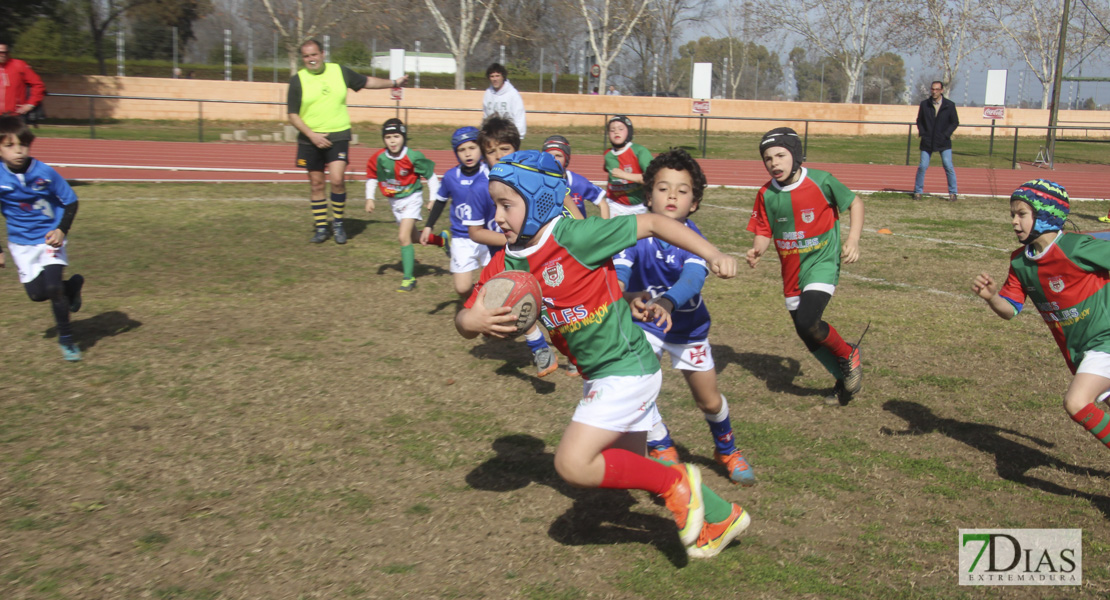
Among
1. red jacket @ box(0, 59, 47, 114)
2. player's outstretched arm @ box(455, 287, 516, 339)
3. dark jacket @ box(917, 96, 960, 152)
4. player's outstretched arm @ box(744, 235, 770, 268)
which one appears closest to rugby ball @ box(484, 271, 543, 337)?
player's outstretched arm @ box(455, 287, 516, 339)

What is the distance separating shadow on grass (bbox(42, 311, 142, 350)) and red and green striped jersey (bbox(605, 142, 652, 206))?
16.2 ft

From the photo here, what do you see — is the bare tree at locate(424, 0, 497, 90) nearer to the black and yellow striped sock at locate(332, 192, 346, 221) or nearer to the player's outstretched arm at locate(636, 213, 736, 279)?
the black and yellow striped sock at locate(332, 192, 346, 221)

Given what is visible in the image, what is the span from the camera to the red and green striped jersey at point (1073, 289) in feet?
15.6

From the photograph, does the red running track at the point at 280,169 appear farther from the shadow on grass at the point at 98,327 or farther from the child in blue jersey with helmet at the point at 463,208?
the child in blue jersey with helmet at the point at 463,208

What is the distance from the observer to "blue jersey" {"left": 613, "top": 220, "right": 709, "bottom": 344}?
16.0 ft

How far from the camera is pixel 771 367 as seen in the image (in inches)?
283

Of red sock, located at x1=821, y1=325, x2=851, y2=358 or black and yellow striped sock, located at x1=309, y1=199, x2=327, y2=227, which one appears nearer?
red sock, located at x1=821, y1=325, x2=851, y2=358

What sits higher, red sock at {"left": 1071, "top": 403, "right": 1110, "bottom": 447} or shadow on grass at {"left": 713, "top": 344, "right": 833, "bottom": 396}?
red sock at {"left": 1071, "top": 403, "right": 1110, "bottom": 447}

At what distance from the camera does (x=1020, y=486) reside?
16.3 ft

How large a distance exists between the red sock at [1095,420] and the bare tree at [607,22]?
142 ft

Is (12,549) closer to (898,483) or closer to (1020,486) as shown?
(898,483)

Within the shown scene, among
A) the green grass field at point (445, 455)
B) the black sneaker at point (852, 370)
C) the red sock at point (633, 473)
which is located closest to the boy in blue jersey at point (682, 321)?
→ the green grass field at point (445, 455)

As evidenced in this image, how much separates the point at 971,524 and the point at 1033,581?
1.75 ft

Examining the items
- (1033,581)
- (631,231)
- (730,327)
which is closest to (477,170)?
(730,327)
